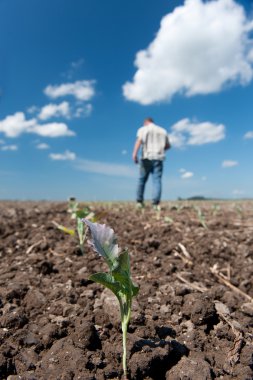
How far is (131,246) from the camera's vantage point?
10.4 feet

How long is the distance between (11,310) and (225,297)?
1.10 m

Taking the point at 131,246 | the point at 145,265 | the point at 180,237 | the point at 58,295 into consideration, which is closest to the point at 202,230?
the point at 180,237

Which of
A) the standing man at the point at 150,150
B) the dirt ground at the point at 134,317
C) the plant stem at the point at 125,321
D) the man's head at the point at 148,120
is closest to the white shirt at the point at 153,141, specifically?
the standing man at the point at 150,150

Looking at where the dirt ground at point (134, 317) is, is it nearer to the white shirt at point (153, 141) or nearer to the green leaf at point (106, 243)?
the green leaf at point (106, 243)

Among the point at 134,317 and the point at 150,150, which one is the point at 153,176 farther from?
the point at 134,317

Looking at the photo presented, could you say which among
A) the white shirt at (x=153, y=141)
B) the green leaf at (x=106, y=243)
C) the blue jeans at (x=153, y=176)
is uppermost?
the white shirt at (x=153, y=141)

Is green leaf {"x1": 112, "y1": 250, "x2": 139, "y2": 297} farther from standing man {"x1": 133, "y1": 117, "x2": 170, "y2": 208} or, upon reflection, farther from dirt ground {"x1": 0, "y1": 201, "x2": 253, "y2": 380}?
standing man {"x1": 133, "y1": 117, "x2": 170, "y2": 208}

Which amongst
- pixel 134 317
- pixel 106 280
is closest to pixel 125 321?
pixel 106 280

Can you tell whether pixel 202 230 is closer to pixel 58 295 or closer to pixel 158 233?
pixel 158 233

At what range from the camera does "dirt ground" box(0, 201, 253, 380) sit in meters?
1.39

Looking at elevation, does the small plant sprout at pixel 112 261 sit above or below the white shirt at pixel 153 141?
below

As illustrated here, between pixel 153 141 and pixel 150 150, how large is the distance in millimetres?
204

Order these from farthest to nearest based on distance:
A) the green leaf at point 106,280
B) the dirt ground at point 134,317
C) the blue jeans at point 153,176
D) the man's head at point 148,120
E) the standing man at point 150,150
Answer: the man's head at point 148,120
the standing man at point 150,150
the blue jeans at point 153,176
the dirt ground at point 134,317
the green leaf at point 106,280

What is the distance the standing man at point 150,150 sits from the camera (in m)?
7.97
